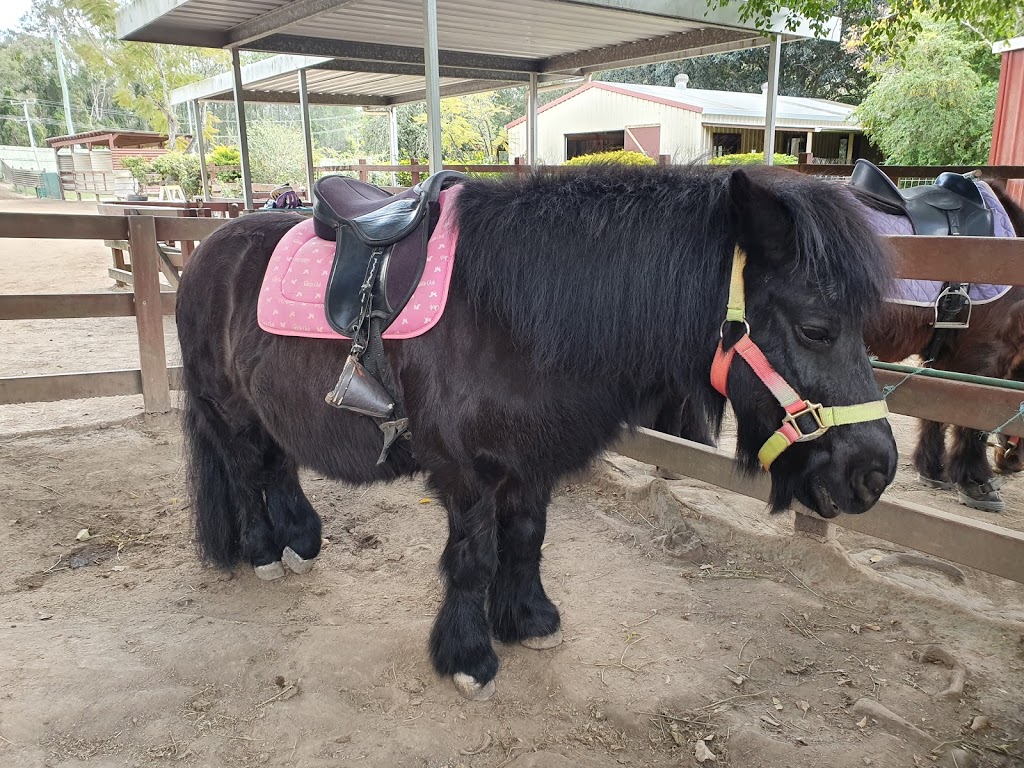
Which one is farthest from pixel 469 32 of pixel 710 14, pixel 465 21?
pixel 710 14

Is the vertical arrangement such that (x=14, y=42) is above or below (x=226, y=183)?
above

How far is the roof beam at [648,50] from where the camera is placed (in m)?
6.68

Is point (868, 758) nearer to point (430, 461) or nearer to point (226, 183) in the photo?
point (430, 461)

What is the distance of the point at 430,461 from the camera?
2.20 m

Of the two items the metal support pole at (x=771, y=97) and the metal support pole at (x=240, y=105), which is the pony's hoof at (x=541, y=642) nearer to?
the metal support pole at (x=771, y=97)

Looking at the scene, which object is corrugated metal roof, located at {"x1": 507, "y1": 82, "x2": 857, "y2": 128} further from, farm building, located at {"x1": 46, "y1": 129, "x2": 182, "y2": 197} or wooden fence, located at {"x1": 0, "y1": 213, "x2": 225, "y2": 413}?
farm building, located at {"x1": 46, "y1": 129, "x2": 182, "y2": 197}

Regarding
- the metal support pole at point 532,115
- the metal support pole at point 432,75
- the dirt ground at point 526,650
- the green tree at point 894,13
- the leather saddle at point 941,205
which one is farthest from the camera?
the metal support pole at point 532,115

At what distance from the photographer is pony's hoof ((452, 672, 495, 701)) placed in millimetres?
2277

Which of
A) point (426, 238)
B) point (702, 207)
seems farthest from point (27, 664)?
point (702, 207)

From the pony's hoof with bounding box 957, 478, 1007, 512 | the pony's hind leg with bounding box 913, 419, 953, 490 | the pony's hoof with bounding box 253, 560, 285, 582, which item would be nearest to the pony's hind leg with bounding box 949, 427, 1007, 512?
the pony's hoof with bounding box 957, 478, 1007, 512

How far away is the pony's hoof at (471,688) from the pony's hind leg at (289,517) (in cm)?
114

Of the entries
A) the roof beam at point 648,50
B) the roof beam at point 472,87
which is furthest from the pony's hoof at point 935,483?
the roof beam at point 472,87

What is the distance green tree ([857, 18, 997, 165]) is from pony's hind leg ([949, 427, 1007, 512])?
628 inches

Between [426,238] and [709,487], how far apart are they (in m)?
2.47
